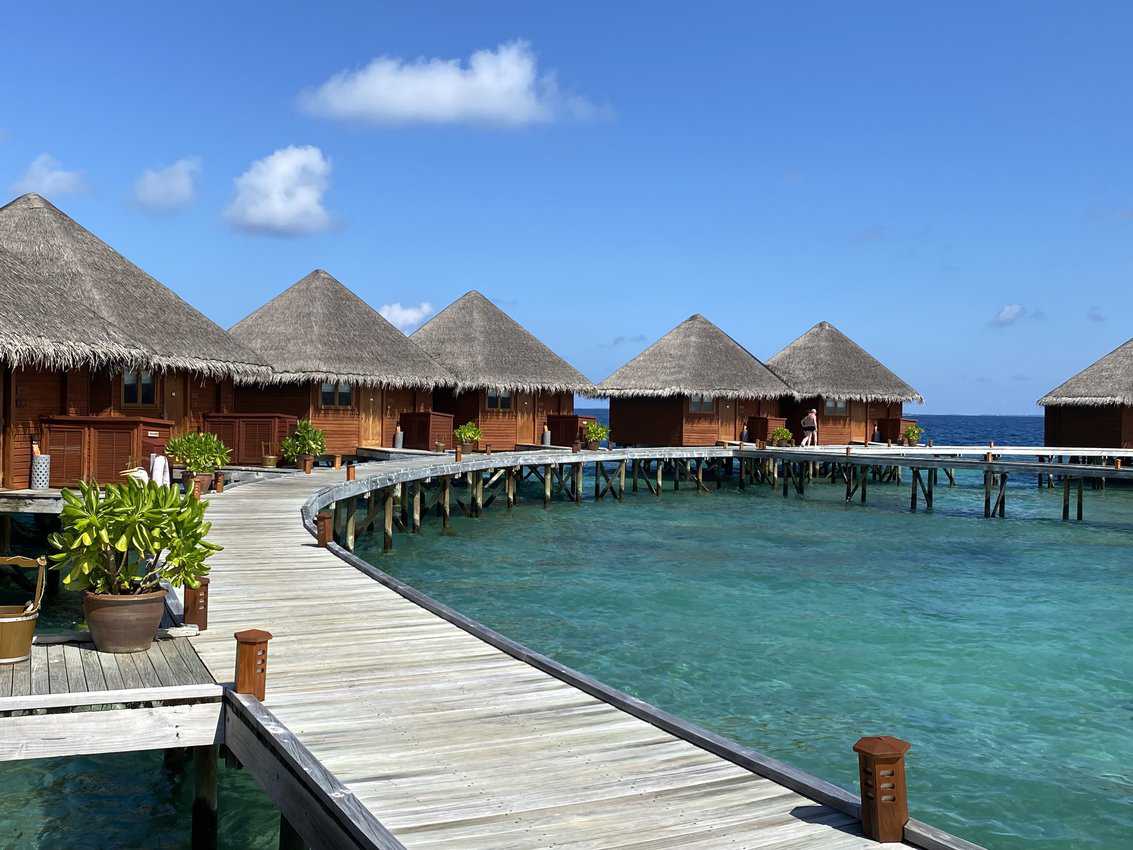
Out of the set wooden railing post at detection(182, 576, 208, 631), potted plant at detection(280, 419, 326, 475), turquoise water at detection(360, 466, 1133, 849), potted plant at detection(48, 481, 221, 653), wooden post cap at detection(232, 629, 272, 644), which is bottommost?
turquoise water at detection(360, 466, 1133, 849)

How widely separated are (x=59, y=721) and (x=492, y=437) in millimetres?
27351

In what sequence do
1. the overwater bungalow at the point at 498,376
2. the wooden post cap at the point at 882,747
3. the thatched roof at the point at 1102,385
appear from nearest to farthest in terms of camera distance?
the wooden post cap at the point at 882,747 < the overwater bungalow at the point at 498,376 < the thatched roof at the point at 1102,385

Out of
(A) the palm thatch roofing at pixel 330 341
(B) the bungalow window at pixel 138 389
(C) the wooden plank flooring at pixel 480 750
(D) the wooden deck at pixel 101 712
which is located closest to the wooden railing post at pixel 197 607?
(C) the wooden plank flooring at pixel 480 750

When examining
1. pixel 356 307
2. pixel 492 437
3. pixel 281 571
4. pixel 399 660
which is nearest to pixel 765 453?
pixel 492 437

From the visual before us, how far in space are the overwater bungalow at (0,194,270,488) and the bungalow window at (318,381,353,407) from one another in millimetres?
2950

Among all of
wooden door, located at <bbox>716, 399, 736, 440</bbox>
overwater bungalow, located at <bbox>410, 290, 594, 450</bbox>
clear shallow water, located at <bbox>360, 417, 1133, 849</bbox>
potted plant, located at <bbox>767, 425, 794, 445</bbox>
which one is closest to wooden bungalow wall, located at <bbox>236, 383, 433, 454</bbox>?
overwater bungalow, located at <bbox>410, 290, 594, 450</bbox>

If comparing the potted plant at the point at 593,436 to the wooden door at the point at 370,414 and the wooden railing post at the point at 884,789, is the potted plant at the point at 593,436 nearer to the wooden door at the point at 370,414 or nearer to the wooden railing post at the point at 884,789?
the wooden door at the point at 370,414

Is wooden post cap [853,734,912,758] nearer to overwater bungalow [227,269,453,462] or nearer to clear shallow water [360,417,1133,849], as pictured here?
clear shallow water [360,417,1133,849]

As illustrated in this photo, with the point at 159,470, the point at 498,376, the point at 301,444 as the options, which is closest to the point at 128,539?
the point at 159,470

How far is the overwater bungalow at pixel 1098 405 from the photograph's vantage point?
4006 cm

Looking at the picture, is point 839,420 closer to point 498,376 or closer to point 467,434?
point 498,376

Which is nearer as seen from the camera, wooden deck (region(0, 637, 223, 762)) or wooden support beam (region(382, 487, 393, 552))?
wooden deck (region(0, 637, 223, 762))

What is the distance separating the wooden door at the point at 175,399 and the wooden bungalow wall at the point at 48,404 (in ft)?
0.07

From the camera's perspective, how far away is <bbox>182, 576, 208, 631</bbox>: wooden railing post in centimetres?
816
